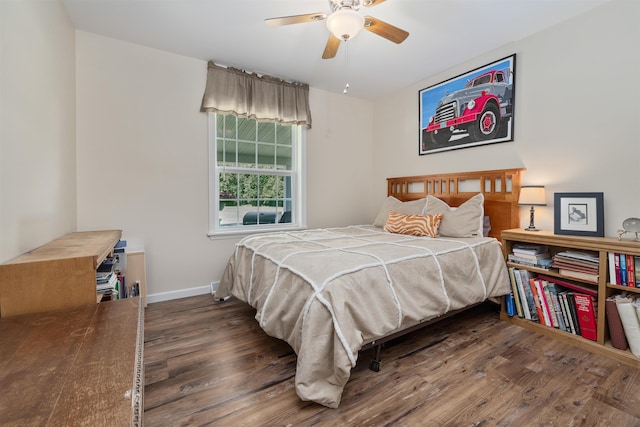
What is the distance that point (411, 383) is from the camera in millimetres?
1637

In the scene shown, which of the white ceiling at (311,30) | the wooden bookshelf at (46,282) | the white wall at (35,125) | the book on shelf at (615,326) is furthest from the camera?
the white ceiling at (311,30)

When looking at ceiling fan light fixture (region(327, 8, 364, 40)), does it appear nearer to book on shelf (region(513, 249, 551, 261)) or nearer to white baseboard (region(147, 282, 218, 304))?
book on shelf (region(513, 249, 551, 261))

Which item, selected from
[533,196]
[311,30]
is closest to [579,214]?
[533,196]

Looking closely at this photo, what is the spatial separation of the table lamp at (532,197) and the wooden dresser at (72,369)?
9.57ft

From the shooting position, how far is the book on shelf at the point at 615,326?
6.07 ft

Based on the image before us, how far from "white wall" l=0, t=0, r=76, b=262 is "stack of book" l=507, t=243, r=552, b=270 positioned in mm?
3317

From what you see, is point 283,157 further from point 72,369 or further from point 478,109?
point 72,369

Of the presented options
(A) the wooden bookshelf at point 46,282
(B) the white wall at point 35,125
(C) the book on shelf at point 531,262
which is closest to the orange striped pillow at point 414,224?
(C) the book on shelf at point 531,262

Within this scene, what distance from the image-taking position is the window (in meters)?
3.27

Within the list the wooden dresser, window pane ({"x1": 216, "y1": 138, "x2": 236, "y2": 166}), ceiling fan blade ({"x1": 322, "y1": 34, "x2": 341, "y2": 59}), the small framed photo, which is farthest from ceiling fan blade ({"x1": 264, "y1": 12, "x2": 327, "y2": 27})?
the small framed photo

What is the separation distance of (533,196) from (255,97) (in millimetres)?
2980

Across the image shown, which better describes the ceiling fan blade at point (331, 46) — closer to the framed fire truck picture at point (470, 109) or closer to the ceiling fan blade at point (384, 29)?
the ceiling fan blade at point (384, 29)

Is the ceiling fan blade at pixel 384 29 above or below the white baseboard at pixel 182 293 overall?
above

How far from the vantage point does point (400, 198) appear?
3.93 metres
